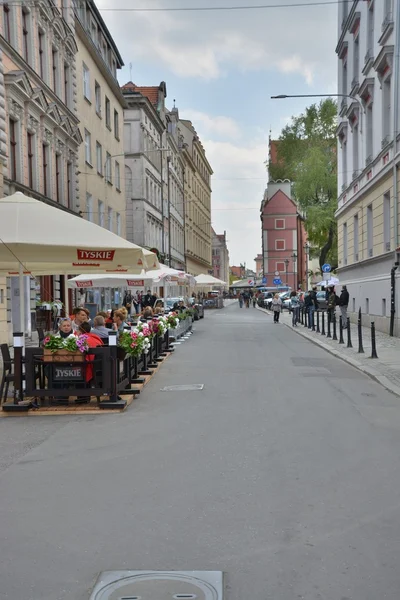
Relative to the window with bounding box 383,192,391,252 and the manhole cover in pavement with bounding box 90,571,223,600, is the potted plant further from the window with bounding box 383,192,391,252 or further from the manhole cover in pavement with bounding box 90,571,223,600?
the window with bounding box 383,192,391,252

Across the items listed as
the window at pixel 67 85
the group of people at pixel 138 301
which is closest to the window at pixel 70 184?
the window at pixel 67 85

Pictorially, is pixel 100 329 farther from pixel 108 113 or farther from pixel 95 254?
pixel 108 113

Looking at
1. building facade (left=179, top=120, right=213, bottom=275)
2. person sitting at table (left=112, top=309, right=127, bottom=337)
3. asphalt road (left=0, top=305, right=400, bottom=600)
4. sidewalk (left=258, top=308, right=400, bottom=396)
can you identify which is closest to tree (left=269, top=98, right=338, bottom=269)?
building facade (left=179, top=120, right=213, bottom=275)

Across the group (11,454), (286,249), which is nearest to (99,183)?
(11,454)

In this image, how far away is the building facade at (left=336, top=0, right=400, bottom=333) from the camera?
22.6m

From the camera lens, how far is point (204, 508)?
5008mm

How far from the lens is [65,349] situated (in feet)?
30.5

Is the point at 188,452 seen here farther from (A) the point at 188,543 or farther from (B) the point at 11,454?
(A) the point at 188,543

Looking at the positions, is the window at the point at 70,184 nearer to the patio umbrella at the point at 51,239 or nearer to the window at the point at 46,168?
the window at the point at 46,168

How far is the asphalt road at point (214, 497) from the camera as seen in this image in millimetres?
3871

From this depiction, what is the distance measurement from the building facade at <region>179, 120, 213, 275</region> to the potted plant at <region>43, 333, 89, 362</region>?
2660 inches

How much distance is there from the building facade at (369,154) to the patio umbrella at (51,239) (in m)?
14.2

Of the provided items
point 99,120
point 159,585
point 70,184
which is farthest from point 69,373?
point 99,120

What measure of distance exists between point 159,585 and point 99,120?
34.8 meters
